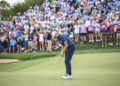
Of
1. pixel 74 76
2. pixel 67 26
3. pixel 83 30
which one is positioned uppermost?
pixel 67 26

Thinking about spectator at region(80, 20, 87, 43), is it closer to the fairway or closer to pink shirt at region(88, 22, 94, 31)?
pink shirt at region(88, 22, 94, 31)

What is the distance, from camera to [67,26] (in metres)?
18.5

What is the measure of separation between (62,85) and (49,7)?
1714 cm

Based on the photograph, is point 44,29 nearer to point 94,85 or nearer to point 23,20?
point 23,20

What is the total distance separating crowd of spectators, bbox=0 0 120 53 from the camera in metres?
17.7

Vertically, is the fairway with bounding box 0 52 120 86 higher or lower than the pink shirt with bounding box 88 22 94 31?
lower

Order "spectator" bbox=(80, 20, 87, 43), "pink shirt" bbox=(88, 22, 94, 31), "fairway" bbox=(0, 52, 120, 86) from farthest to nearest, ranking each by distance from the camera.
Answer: "spectator" bbox=(80, 20, 87, 43) < "pink shirt" bbox=(88, 22, 94, 31) < "fairway" bbox=(0, 52, 120, 86)

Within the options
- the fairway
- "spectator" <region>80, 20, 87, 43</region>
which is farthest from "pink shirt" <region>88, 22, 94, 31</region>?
the fairway

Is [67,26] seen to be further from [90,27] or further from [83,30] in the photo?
[90,27]

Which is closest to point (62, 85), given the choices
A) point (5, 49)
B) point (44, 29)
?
point (44, 29)

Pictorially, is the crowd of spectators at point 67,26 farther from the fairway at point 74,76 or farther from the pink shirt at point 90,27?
the fairway at point 74,76

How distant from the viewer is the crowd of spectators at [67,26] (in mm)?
17656

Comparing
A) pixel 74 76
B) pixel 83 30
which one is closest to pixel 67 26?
pixel 83 30

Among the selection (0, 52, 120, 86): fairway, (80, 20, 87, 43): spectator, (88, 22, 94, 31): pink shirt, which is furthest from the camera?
(80, 20, 87, 43): spectator
